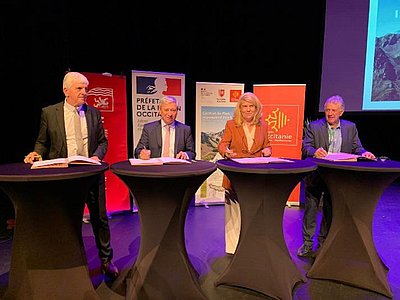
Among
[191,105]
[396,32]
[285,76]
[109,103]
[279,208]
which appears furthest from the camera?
[285,76]

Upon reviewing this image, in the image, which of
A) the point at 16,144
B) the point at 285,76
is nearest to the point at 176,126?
the point at 16,144

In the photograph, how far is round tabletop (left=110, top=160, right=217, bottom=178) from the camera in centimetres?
201

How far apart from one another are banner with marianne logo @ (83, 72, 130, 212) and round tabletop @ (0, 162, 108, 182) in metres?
2.11

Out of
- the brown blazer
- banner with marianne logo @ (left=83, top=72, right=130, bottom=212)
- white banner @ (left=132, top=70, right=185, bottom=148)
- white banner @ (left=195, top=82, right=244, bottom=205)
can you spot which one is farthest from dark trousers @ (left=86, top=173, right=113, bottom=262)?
white banner @ (left=195, top=82, right=244, bottom=205)

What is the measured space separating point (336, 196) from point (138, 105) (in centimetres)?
279

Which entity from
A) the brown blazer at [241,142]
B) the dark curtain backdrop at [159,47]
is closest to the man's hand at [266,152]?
the brown blazer at [241,142]

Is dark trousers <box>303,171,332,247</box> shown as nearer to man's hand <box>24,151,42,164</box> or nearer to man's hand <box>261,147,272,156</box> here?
man's hand <box>261,147,272,156</box>

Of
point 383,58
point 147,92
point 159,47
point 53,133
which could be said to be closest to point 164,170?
point 53,133

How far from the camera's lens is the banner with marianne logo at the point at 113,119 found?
4133 millimetres

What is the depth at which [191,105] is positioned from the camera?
17.8 ft

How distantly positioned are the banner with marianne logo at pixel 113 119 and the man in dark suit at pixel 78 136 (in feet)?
4.73

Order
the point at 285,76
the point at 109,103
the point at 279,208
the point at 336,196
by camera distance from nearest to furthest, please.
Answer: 1. the point at 279,208
2. the point at 336,196
3. the point at 109,103
4. the point at 285,76

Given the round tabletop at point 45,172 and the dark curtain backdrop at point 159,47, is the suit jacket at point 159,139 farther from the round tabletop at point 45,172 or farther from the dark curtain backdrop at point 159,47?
the dark curtain backdrop at point 159,47

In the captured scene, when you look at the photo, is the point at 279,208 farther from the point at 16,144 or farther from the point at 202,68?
the point at 202,68
